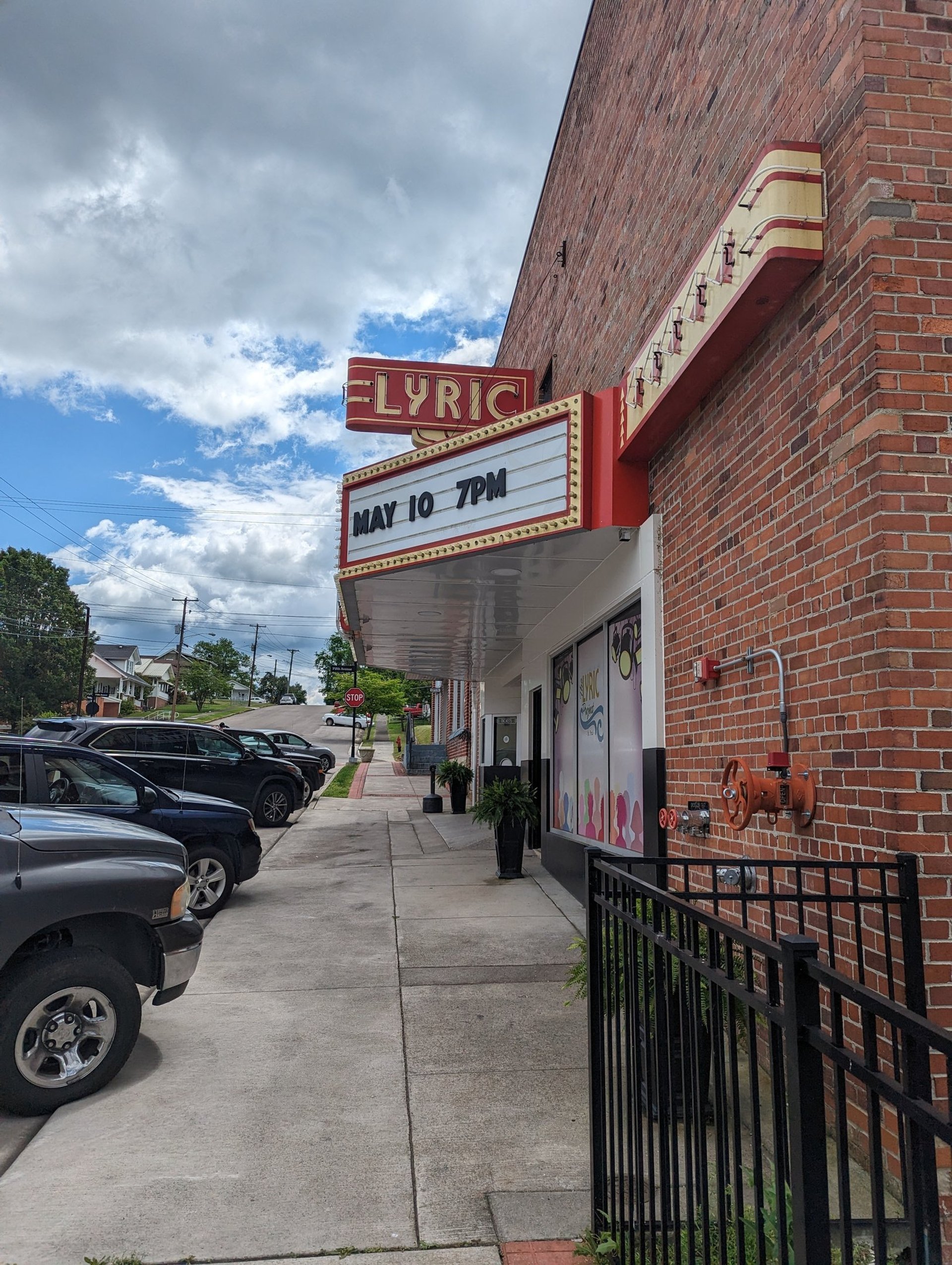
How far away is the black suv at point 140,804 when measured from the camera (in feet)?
21.1

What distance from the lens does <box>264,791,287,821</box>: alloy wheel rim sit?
1594cm

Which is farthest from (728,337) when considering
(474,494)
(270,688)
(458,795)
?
(270,688)

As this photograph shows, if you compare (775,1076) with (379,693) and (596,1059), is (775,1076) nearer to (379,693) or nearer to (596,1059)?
(596,1059)

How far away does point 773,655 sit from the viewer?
476cm

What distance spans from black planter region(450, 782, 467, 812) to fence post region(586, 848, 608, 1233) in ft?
51.2

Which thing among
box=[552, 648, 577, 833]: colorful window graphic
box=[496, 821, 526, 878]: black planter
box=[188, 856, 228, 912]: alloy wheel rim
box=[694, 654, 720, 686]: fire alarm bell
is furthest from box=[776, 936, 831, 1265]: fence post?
box=[496, 821, 526, 878]: black planter

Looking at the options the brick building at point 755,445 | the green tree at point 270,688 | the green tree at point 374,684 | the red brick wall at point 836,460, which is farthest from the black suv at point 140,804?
the green tree at point 270,688

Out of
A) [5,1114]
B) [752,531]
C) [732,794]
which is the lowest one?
[5,1114]

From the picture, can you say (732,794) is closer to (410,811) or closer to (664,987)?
(664,987)

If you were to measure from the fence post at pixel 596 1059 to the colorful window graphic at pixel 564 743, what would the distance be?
271 inches

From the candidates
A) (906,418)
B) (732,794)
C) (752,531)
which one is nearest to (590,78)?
(752,531)

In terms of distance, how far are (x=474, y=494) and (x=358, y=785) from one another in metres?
20.7

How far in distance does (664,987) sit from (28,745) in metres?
5.40

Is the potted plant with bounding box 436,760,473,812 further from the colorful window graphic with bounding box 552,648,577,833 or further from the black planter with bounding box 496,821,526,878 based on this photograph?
the black planter with bounding box 496,821,526,878
